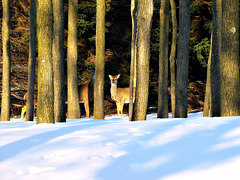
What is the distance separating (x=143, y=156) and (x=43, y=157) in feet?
4.87

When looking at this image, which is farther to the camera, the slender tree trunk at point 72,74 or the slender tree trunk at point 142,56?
the slender tree trunk at point 72,74

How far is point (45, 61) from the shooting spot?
38.4 ft

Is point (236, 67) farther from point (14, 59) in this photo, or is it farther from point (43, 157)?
point (14, 59)

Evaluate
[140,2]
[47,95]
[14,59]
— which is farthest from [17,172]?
[14,59]

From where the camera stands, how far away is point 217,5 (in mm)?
15016

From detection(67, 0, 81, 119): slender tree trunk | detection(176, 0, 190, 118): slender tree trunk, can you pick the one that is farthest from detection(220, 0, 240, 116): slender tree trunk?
detection(67, 0, 81, 119): slender tree trunk

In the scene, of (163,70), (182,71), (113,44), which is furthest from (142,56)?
(113,44)

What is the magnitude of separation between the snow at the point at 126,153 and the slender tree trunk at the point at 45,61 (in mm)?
2654

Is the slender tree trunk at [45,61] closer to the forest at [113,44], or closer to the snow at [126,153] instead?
the snow at [126,153]

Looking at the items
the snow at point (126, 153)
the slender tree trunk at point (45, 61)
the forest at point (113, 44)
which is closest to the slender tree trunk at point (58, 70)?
the slender tree trunk at point (45, 61)

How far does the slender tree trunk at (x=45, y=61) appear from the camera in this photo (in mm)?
11680

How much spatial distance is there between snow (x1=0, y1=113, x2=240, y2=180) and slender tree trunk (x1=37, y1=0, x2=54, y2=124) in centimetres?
265

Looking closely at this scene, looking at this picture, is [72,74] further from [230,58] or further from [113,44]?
[113,44]

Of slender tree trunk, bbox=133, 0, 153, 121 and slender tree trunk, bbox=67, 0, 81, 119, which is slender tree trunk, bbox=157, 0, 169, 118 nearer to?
slender tree trunk, bbox=67, 0, 81, 119
